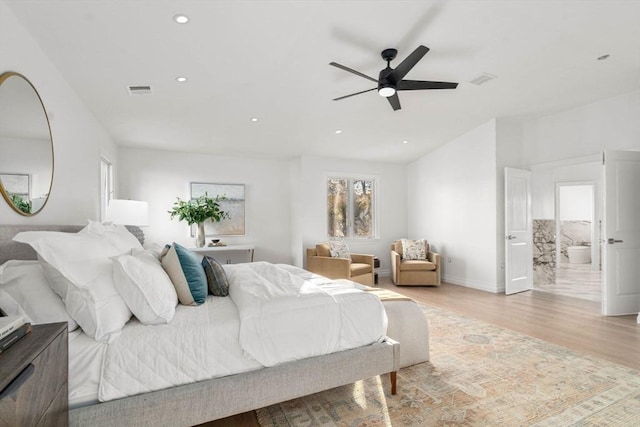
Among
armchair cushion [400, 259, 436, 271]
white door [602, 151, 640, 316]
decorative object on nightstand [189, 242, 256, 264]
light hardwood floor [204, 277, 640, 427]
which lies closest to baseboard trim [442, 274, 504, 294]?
light hardwood floor [204, 277, 640, 427]

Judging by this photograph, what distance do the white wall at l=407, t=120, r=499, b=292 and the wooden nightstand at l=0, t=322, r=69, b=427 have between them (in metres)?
5.76

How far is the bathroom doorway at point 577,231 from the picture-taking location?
785 cm

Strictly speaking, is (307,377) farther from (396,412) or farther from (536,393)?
(536,393)

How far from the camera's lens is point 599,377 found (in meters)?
2.47

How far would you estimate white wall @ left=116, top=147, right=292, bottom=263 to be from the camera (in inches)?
222

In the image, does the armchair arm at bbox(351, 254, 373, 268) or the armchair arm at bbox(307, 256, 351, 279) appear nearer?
the armchair arm at bbox(307, 256, 351, 279)

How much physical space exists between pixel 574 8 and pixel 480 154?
2961 millimetres

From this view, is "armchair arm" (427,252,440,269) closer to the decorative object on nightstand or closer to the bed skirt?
the decorative object on nightstand

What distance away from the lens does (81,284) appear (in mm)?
1626

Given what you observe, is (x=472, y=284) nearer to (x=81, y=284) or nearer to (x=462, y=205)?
(x=462, y=205)

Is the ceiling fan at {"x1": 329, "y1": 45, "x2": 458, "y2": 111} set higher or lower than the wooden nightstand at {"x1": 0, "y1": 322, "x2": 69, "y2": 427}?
higher

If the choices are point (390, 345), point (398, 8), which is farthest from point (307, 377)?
point (398, 8)

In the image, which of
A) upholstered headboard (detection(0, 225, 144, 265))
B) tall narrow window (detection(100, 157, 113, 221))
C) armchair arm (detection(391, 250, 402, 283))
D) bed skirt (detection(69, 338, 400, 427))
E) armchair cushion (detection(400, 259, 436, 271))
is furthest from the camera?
armchair arm (detection(391, 250, 402, 283))

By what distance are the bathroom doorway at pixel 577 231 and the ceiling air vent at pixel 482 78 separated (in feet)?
16.5
